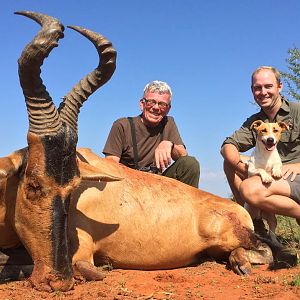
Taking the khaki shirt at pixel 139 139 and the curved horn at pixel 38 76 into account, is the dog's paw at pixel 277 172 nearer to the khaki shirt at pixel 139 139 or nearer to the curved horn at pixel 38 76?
the khaki shirt at pixel 139 139

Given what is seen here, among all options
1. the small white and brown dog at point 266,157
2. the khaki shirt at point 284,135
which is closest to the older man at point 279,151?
the khaki shirt at point 284,135

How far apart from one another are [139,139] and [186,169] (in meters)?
0.97

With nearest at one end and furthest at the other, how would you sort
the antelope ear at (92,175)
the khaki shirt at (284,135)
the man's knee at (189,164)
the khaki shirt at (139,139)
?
the antelope ear at (92,175) < the khaki shirt at (284,135) < the man's knee at (189,164) < the khaki shirt at (139,139)

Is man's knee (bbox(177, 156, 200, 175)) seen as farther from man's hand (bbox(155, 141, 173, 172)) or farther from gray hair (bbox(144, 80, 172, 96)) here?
gray hair (bbox(144, 80, 172, 96))

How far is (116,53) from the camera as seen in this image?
564 cm

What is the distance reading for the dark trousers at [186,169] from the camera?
8.38 metres

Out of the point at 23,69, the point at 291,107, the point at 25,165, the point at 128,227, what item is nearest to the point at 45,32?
the point at 23,69

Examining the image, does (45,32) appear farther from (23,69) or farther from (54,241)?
(54,241)

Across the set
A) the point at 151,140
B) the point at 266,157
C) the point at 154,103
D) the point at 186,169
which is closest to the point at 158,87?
the point at 154,103

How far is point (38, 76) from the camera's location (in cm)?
506

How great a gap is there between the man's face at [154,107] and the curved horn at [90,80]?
114 inches

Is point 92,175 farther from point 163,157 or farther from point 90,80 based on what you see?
point 163,157

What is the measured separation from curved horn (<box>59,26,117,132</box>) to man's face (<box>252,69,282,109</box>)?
2.97 meters

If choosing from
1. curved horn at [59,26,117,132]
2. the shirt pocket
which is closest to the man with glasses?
the shirt pocket
